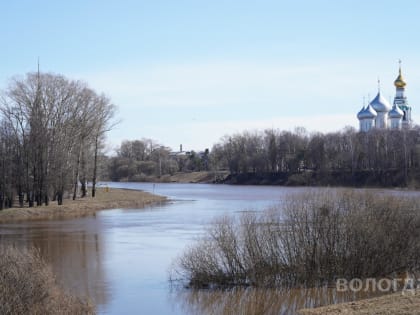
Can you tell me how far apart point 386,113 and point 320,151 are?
80.7ft

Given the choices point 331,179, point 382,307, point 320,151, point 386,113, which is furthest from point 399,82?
point 382,307

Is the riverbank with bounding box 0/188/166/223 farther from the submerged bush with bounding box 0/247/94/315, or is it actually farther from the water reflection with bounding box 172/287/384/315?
the submerged bush with bounding box 0/247/94/315

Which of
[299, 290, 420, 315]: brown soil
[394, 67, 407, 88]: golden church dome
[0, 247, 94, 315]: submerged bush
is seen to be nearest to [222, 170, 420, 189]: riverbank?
[394, 67, 407, 88]: golden church dome

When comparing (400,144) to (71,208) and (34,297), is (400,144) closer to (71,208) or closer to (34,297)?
(71,208)

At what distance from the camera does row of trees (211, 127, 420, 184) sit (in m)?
90.5

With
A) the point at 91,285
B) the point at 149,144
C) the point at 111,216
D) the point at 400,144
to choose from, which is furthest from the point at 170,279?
the point at 149,144

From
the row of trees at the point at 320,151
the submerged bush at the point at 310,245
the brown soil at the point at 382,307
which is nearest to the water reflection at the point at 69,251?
the submerged bush at the point at 310,245

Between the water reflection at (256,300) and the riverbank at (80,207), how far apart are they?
2845cm

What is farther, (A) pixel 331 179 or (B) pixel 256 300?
(A) pixel 331 179

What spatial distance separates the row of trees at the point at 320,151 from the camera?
9050 centimetres

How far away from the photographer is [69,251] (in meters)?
29.3

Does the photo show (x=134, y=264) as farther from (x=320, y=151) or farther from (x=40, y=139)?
(x=320, y=151)

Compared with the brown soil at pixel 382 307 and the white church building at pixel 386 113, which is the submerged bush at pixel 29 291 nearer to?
the brown soil at pixel 382 307

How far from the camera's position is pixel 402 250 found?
812 inches
